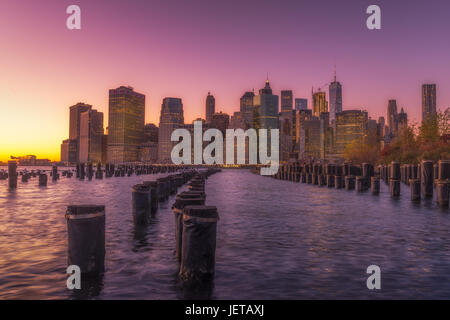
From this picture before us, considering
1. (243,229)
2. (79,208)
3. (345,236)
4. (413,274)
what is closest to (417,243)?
(345,236)

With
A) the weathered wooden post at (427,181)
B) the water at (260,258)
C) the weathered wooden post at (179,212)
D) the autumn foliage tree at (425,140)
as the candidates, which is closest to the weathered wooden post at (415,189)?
the weathered wooden post at (427,181)

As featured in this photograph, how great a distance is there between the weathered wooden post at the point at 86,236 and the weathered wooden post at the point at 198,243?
2.02 meters

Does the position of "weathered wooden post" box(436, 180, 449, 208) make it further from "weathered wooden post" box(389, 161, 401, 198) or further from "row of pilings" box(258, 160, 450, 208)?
"weathered wooden post" box(389, 161, 401, 198)

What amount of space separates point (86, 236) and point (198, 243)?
8.37 feet

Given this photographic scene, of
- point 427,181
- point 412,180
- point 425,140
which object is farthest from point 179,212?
point 425,140

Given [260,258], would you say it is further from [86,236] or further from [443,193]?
[443,193]

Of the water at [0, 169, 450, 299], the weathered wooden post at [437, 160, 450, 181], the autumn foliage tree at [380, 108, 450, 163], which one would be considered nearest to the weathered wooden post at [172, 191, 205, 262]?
the water at [0, 169, 450, 299]

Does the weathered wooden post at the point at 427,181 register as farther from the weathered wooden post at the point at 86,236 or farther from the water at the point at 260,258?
the weathered wooden post at the point at 86,236

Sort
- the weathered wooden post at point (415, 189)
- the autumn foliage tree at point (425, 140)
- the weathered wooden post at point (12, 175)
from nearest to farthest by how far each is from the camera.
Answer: the weathered wooden post at point (415, 189) < the weathered wooden post at point (12, 175) < the autumn foliage tree at point (425, 140)

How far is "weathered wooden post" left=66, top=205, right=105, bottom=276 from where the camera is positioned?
798 centimetres

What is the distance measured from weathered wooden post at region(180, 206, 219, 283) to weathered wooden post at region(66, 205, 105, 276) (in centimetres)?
202

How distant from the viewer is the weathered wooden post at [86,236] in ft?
26.2

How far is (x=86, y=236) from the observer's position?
8047mm
